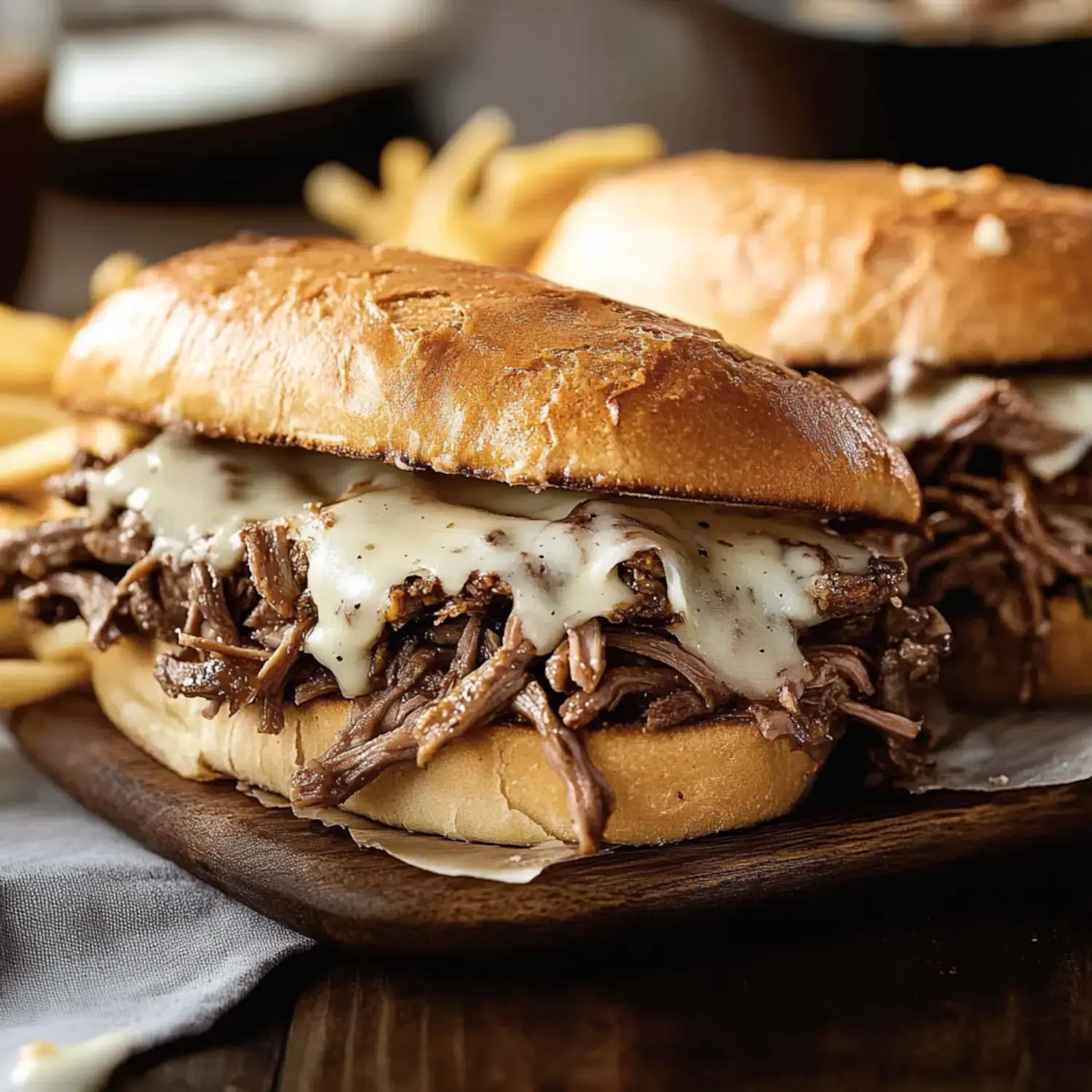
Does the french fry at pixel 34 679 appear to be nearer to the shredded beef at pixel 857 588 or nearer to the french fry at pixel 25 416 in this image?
the french fry at pixel 25 416

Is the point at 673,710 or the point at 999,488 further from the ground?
the point at 673,710

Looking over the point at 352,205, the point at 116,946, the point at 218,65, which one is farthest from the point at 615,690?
the point at 218,65

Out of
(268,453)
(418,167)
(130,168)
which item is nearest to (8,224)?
(418,167)

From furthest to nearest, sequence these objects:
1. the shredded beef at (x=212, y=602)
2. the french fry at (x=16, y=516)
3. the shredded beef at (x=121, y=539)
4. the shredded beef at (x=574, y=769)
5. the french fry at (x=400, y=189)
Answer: the french fry at (x=400, y=189) < the french fry at (x=16, y=516) < the shredded beef at (x=121, y=539) < the shredded beef at (x=212, y=602) < the shredded beef at (x=574, y=769)

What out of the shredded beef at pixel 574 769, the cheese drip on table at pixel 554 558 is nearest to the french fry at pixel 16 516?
the cheese drip on table at pixel 554 558

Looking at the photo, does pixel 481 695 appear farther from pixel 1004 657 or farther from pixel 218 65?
pixel 218 65

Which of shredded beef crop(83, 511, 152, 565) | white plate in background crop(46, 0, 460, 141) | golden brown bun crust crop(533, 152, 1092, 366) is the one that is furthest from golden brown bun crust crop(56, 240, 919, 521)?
white plate in background crop(46, 0, 460, 141)
